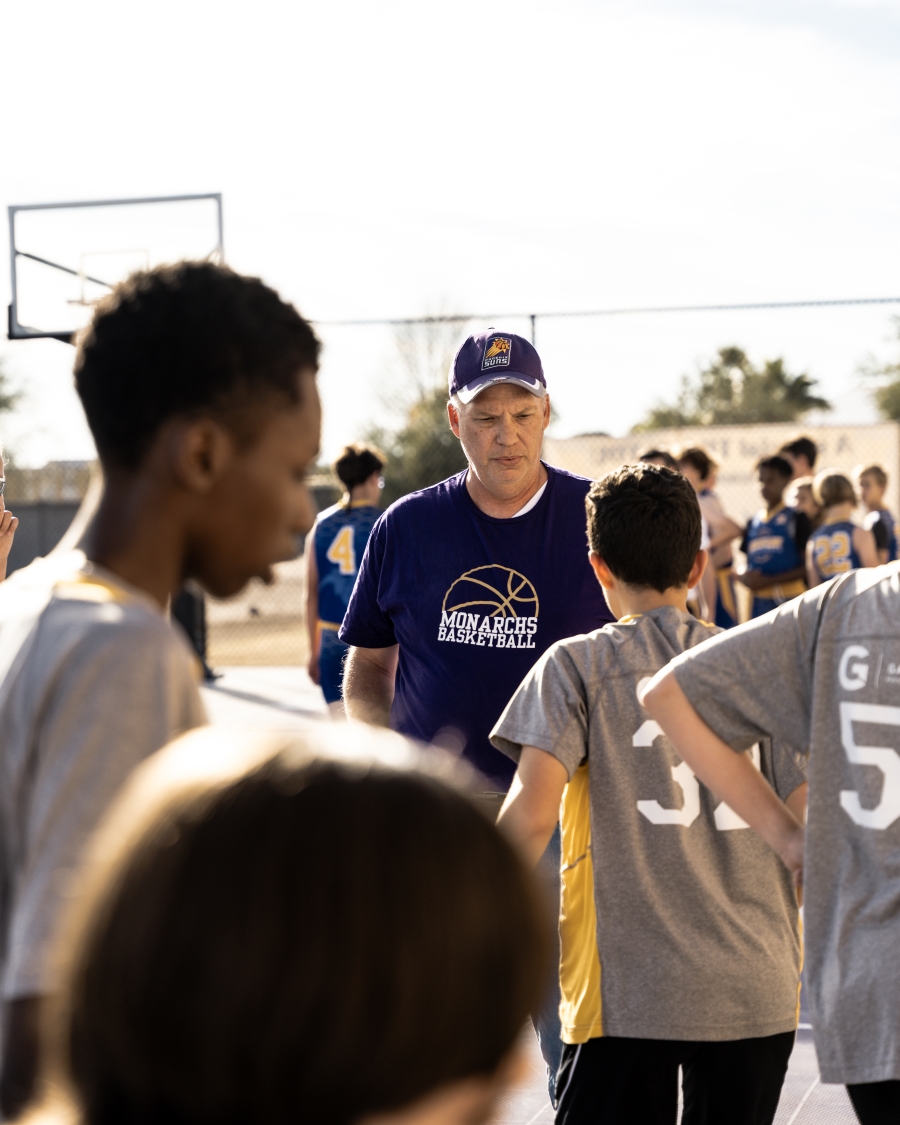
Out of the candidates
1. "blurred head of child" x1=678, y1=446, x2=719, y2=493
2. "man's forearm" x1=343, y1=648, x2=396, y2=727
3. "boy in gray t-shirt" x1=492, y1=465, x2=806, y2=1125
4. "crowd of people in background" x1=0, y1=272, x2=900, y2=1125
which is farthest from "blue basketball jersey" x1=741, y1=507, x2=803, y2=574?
"boy in gray t-shirt" x1=492, y1=465, x2=806, y2=1125

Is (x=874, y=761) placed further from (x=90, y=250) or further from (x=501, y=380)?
(x=90, y=250)

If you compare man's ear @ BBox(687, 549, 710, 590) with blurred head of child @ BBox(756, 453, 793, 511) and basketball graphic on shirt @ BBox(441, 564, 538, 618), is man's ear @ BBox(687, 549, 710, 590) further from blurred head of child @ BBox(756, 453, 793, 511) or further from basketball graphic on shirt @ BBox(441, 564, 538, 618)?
blurred head of child @ BBox(756, 453, 793, 511)

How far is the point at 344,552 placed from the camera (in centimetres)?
690

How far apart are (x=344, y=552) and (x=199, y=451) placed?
5.68 metres

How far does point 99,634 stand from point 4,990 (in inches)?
12.7

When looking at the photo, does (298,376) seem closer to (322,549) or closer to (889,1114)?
(889,1114)

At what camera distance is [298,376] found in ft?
4.28

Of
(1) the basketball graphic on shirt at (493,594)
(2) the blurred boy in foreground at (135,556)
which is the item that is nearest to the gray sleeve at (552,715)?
(1) the basketball graphic on shirt at (493,594)

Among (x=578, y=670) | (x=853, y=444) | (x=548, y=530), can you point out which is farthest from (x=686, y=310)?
(x=578, y=670)

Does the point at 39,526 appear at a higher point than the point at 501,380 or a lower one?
lower

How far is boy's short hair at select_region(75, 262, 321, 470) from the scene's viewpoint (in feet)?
4.06

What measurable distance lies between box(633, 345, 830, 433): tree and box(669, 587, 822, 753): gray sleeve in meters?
44.6

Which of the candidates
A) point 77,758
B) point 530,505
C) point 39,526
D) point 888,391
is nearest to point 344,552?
point 530,505

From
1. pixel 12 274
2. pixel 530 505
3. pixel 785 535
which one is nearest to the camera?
pixel 530 505
